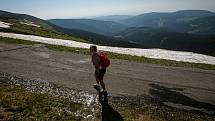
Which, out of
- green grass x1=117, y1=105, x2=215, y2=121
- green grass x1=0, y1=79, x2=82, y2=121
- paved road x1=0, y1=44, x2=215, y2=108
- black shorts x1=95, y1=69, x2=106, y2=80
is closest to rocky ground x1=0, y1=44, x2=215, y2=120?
paved road x1=0, y1=44, x2=215, y2=108

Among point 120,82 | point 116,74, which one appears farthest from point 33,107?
point 116,74

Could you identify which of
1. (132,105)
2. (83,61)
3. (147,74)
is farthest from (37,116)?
(83,61)

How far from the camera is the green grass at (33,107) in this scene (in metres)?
9.32

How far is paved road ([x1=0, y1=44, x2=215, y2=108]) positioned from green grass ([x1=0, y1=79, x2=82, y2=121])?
216 cm

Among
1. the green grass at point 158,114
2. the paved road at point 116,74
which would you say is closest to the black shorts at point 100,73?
the paved road at point 116,74

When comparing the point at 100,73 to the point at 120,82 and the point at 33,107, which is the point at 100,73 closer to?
the point at 120,82

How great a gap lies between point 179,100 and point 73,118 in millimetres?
5299

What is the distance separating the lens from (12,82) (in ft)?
43.3

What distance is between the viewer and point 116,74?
1564cm

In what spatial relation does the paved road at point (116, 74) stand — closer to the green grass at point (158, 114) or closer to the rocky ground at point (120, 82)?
the rocky ground at point (120, 82)

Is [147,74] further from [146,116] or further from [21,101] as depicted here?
[21,101]

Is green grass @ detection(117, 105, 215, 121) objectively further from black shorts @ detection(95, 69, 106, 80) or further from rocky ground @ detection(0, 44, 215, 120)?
black shorts @ detection(95, 69, 106, 80)

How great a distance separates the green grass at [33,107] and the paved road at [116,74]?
216cm

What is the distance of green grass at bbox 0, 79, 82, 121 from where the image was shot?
9320 millimetres
